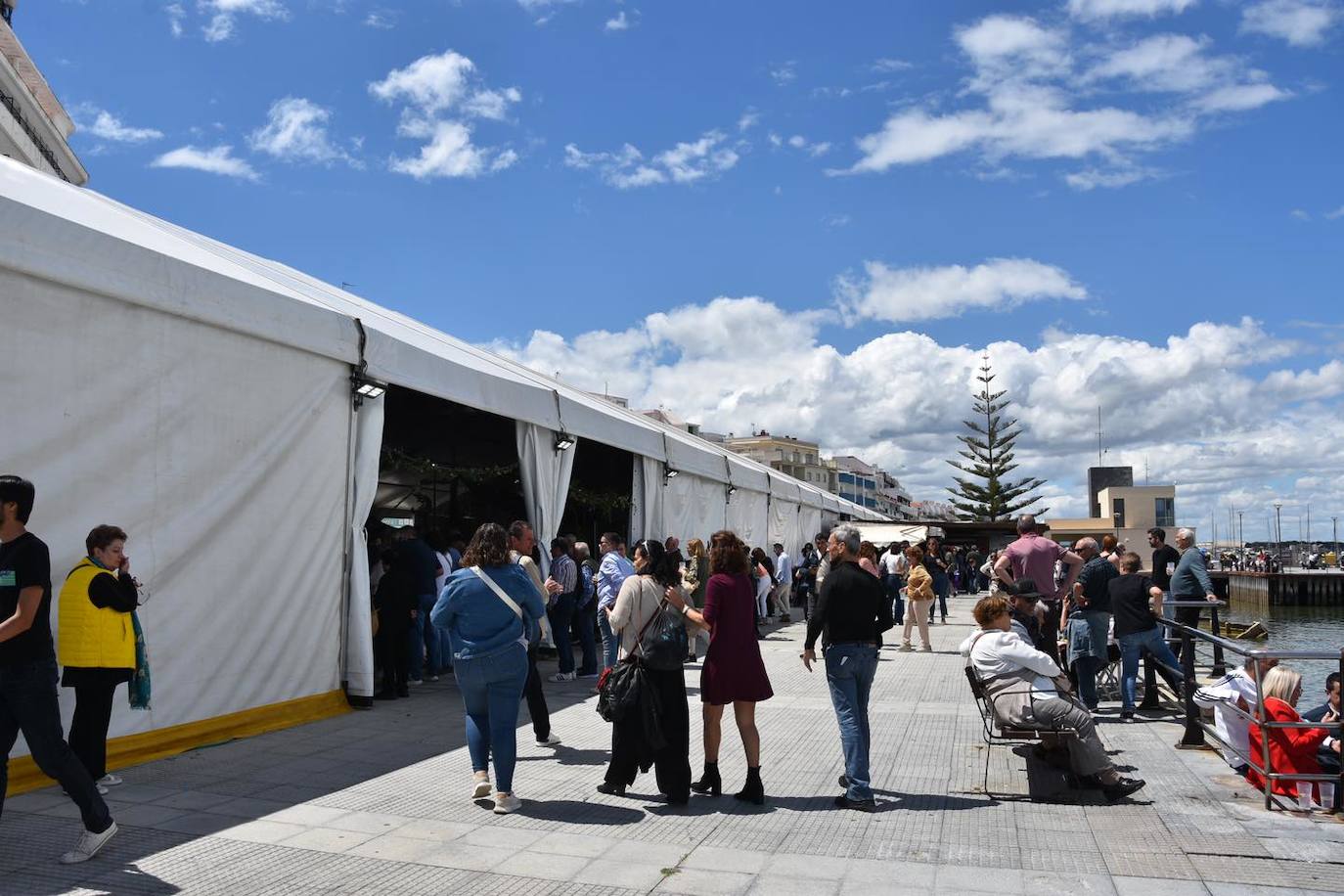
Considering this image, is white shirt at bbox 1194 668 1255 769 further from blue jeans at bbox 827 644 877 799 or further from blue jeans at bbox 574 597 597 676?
blue jeans at bbox 574 597 597 676

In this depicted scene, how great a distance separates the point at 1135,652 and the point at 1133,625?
0.29 m

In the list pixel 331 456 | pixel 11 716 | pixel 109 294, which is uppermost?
pixel 109 294

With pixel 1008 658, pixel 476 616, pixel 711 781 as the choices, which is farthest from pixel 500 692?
pixel 1008 658

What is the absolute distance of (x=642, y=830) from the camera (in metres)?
5.66

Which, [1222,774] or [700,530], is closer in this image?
[1222,774]

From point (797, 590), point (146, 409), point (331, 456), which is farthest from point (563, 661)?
point (797, 590)

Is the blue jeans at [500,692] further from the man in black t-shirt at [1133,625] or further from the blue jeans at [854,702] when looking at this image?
the man in black t-shirt at [1133,625]

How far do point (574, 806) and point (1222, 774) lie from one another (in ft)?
14.7

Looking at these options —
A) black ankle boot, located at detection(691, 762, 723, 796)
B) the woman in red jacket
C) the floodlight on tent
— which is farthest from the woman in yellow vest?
the woman in red jacket

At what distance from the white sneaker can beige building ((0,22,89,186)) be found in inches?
2267

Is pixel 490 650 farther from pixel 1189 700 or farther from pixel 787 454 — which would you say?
pixel 787 454

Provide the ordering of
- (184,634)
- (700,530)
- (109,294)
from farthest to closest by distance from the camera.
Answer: (700,530) → (184,634) → (109,294)

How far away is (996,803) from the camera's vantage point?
6293 mm

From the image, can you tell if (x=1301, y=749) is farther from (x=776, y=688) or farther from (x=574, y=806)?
(x=776, y=688)
